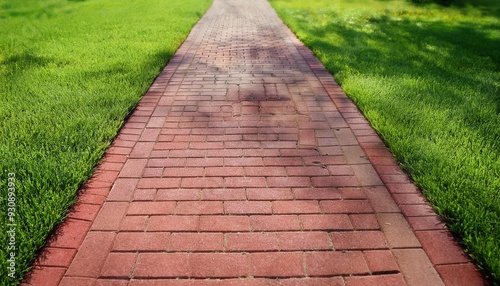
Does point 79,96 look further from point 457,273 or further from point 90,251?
point 457,273

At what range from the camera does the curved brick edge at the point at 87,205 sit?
199 cm

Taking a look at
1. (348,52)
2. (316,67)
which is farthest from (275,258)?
(348,52)

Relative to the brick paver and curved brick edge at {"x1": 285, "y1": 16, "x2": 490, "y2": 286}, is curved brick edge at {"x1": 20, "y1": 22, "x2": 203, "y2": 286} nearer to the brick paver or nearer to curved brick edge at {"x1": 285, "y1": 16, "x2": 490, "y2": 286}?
the brick paver

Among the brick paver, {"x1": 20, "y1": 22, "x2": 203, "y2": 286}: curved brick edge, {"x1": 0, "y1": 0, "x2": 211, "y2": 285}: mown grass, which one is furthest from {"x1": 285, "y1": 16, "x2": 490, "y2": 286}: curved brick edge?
{"x1": 0, "y1": 0, "x2": 211, "y2": 285}: mown grass

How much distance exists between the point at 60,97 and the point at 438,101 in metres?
4.67

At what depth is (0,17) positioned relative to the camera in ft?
33.3

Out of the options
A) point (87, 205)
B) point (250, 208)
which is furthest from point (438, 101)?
point (87, 205)

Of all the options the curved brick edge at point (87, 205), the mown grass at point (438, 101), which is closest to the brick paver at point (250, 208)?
the curved brick edge at point (87, 205)

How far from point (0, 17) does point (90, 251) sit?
11.2 metres

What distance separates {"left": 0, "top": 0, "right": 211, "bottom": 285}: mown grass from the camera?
95.4 inches

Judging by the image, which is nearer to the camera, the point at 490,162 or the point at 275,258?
the point at 275,258

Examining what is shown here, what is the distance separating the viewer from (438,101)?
13.8ft

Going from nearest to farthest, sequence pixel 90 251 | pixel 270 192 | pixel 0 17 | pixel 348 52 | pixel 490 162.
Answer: pixel 90 251, pixel 270 192, pixel 490 162, pixel 348 52, pixel 0 17

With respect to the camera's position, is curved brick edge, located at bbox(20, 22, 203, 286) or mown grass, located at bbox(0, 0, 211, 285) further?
mown grass, located at bbox(0, 0, 211, 285)
